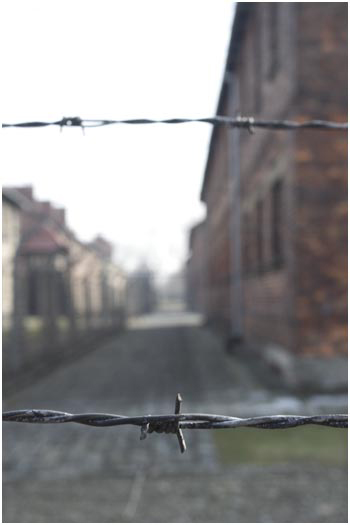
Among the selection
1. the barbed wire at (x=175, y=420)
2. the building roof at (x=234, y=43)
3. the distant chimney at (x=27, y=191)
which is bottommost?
the barbed wire at (x=175, y=420)

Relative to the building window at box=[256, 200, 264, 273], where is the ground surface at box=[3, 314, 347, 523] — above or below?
below

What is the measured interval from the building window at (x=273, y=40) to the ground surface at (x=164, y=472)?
548cm

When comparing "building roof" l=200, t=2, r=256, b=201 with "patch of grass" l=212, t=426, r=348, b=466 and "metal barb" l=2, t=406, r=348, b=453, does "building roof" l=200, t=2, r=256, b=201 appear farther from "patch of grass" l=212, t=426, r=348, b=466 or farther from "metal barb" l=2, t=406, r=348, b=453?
"metal barb" l=2, t=406, r=348, b=453

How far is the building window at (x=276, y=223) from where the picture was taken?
9.67 m

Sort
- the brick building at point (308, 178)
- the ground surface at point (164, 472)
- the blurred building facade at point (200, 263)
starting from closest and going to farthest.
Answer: the ground surface at point (164, 472) → the brick building at point (308, 178) → the blurred building facade at point (200, 263)

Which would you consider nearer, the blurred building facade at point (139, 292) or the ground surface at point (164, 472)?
the ground surface at point (164, 472)

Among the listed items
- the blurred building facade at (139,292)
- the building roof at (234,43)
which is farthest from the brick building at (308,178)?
the blurred building facade at (139,292)

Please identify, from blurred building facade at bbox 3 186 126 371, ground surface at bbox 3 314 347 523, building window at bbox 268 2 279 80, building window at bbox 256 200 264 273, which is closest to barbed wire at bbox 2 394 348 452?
ground surface at bbox 3 314 347 523

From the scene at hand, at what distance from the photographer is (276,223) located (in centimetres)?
1029

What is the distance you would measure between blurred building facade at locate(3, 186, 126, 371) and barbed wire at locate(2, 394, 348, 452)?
9.25m

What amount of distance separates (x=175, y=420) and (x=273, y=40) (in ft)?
31.9

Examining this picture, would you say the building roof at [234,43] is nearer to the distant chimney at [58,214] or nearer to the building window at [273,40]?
the building window at [273,40]

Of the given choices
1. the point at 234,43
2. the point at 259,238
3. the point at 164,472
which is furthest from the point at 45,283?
the point at 164,472

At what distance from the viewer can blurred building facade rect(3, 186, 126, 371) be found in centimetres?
1062
